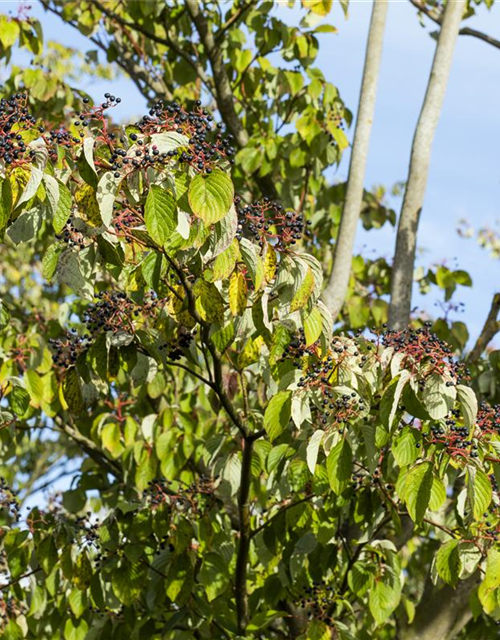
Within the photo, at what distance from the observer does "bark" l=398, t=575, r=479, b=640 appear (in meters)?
4.36

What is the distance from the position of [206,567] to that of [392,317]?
170 cm

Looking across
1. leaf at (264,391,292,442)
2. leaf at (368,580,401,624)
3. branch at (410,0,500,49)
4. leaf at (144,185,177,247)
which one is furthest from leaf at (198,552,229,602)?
branch at (410,0,500,49)

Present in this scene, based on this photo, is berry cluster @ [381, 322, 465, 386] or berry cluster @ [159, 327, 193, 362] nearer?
berry cluster @ [381, 322, 465, 386]

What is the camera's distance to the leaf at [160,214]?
7.48 ft

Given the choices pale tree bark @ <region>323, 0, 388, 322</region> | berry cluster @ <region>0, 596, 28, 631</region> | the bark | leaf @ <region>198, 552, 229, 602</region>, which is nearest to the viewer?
leaf @ <region>198, 552, 229, 602</region>

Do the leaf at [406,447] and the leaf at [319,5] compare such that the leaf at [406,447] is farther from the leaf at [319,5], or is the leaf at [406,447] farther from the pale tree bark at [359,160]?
the leaf at [319,5]

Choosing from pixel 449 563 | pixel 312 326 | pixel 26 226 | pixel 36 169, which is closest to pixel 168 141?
pixel 36 169

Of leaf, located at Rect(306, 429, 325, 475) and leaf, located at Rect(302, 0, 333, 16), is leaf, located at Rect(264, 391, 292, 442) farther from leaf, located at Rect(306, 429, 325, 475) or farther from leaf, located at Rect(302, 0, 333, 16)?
leaf, located at Rect(302, 0, 333, 16)

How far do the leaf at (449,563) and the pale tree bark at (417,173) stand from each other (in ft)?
Result: 5.64

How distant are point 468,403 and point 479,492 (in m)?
0.26

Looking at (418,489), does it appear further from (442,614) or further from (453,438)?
(442,614)

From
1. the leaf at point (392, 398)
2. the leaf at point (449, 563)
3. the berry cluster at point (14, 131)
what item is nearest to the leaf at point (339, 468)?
the leaf at point (392, 398)

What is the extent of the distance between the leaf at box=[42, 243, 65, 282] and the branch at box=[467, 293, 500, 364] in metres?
2.60

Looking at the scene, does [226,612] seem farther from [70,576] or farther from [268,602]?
[70,576]
